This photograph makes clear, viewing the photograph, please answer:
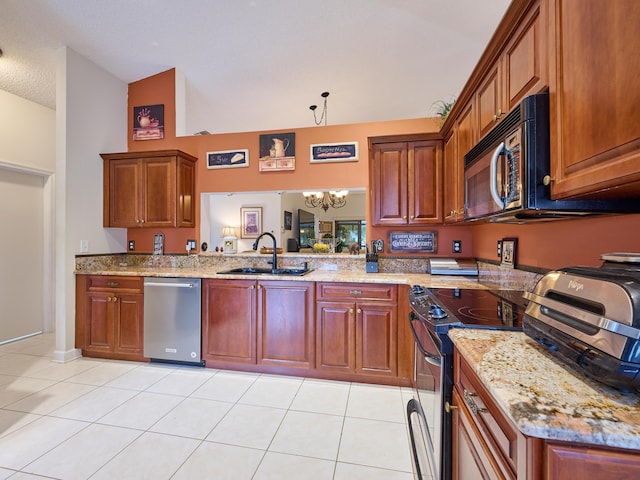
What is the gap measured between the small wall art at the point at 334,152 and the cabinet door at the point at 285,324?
55.3 inches

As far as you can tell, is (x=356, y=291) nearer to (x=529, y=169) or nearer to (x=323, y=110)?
(x=529, y=169)

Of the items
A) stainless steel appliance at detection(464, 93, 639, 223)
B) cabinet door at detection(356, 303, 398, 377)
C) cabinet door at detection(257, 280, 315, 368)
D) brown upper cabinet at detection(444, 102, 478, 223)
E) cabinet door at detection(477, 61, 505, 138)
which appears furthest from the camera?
cabinet door at detection(257, 280, 315, 368)

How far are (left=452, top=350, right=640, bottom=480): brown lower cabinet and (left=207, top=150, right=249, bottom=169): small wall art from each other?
2899mm

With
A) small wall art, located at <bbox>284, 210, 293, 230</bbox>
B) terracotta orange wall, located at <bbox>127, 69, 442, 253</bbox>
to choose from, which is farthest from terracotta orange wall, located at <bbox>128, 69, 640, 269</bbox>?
small wall art, located at <bbox>284, 210, 293, 230</bbox>

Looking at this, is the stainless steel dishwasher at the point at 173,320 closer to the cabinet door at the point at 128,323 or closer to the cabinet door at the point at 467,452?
the cabinet door at the point at 128,323

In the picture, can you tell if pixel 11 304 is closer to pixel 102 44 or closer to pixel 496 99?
pixel 102 44

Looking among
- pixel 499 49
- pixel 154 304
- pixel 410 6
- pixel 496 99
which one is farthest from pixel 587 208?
pixel 154 304

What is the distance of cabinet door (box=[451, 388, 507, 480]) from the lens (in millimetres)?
741

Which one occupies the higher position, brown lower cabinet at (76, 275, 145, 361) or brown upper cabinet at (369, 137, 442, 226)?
brown upper cabinet at (369, 137, 442, 226)

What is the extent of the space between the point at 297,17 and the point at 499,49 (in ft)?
6.09

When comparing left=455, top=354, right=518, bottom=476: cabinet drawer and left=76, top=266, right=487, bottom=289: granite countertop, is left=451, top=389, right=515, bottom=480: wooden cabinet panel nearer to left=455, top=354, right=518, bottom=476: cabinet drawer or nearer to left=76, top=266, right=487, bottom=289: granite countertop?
left=455, top=354, right=518, bottom=476: cabinet drawer

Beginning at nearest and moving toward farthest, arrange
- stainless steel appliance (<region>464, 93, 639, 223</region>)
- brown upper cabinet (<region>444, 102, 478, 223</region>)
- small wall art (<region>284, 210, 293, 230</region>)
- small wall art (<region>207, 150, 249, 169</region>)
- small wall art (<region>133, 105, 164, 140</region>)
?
stainless steel appliance (<region>464, 93, 639, 223</region>) < brown upper cabinet (<region>444, 102, 478, 223</region>) < small wall art (<region>207, 150, 249, 169</region>) < small wall art (<region>133, 105, 164, 140</region>) < small wall art (<region>284, 210, 293, 230</region>)

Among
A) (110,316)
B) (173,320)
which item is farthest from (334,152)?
(110,316)

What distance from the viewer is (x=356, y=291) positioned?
2.37 metres
